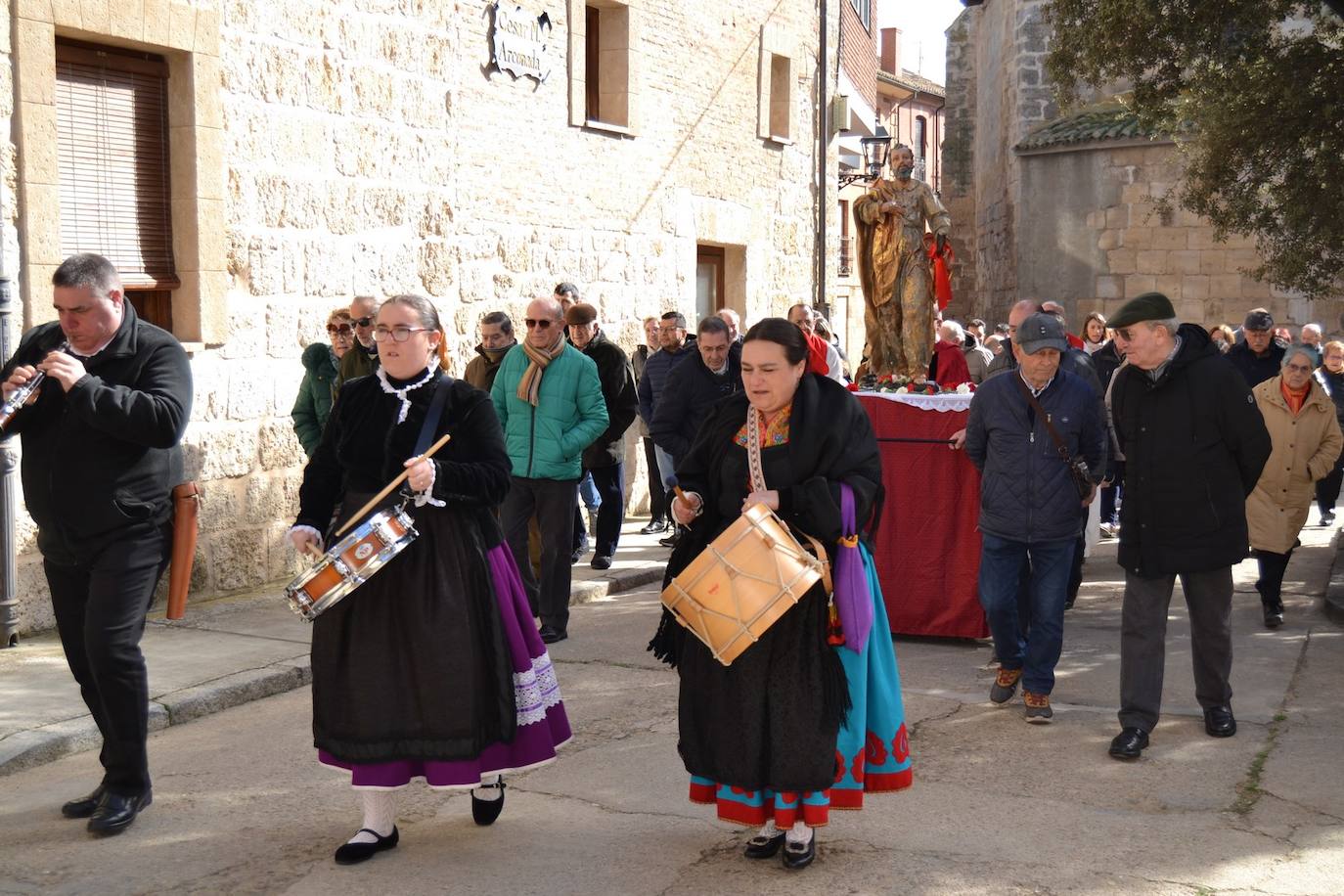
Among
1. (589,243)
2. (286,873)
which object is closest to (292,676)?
(286,873)

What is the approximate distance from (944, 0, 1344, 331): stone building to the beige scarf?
62.5 feet

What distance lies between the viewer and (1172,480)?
6.11 m

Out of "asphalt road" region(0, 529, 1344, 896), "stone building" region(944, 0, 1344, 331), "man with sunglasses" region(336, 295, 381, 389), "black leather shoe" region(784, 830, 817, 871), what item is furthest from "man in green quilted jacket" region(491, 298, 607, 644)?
"stone building" region(944, 0, 1344, 331)

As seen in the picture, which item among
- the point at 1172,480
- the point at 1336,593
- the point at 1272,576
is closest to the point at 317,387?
the point at 1172,480

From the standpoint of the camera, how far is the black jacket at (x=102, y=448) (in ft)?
16.3

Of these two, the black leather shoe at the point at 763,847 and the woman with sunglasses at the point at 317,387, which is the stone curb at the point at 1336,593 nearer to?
the black leather shoe at the point at 763,847

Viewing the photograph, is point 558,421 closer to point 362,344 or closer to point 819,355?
point 362,344

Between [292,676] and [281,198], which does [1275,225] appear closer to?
[281,198]

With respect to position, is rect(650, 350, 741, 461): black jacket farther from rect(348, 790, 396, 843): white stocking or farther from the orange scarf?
rect(348, 790, 396, 843): white stocking

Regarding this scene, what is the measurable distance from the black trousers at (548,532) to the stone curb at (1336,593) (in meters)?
4.62

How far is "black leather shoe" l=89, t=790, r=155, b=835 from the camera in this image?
5.00 metres

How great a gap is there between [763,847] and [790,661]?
0.66m

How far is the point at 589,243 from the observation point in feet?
44.2

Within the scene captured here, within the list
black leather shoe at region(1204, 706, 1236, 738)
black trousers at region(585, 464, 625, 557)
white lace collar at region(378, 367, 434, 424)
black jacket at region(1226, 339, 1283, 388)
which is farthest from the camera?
black jacket at region(1226, 339, 1283, 388)
